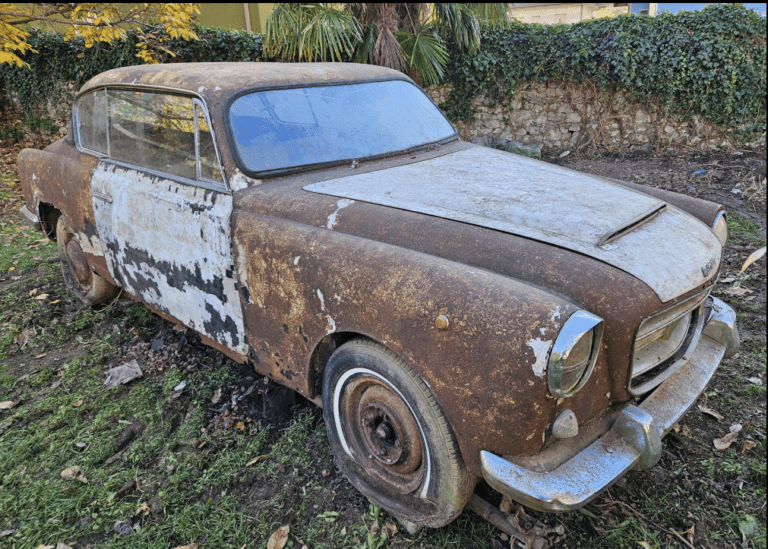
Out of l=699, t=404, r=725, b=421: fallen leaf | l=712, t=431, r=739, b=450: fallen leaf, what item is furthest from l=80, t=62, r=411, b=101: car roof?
l=712, t=431, r=739, b=450: fallen leaf

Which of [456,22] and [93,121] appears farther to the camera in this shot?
[456,22]

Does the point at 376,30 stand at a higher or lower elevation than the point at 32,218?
higher

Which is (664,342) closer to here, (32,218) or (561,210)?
(561,210)

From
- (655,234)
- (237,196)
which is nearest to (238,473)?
(237,196)

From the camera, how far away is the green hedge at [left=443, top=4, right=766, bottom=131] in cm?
810

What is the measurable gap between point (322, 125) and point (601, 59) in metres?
7.92

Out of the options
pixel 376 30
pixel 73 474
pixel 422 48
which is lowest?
pixel 73 474

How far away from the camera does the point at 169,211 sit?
2818 mm

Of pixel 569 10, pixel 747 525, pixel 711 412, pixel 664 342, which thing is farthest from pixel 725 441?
pixel 569 10

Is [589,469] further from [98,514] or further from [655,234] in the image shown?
[98,514]

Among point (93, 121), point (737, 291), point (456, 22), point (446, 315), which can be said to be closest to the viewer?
point (446, 315)

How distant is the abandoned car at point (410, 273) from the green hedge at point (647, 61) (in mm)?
6789

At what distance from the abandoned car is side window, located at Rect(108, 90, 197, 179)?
2 cm

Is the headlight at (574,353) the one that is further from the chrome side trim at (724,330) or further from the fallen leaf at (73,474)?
the fallen leaf at (73,474)
